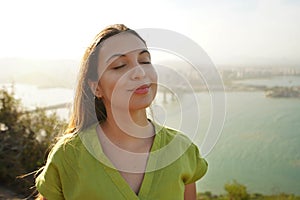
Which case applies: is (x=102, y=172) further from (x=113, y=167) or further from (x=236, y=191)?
(x=236, y=191)

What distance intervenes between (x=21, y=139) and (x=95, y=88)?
2.46 metres

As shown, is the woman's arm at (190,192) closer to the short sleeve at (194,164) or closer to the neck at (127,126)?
the short sleeve at (194,164)

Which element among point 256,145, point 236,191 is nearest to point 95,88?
point 236,191

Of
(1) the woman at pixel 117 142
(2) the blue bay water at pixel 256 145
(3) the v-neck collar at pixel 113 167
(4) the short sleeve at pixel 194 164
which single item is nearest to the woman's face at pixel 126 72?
(1) the woman at pixel 117 142

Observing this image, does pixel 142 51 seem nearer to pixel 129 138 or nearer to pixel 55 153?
pixel 129 138

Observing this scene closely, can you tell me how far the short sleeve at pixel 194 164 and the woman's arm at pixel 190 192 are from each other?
3 cm

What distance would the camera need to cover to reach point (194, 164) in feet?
3.77

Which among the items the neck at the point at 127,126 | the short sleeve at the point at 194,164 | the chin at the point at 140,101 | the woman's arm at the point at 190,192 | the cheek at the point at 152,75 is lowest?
the woman's arm at the point at 190,192

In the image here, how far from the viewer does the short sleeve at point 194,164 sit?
3.75ft

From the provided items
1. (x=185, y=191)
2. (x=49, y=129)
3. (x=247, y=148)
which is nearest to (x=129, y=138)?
(x=185, y=191)

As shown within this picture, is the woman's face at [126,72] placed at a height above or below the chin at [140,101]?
above

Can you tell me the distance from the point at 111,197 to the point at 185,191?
27cm

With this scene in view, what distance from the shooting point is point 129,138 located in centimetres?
112

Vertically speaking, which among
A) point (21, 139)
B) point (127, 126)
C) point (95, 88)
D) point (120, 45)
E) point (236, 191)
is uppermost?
point (120, 45)
